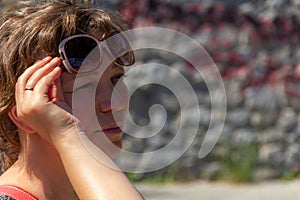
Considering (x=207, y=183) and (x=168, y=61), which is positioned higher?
(x=168, y=61)

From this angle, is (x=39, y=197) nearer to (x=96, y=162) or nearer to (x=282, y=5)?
(x=96, y=162)

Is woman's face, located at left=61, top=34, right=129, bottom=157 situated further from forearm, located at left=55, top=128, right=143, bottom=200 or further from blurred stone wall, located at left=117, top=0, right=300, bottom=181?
blurred stone wall, located at left=117, top=0, right=300, bottom=181

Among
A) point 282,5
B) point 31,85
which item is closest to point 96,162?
point 31,85

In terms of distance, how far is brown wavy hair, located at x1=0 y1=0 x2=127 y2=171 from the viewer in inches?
80.5

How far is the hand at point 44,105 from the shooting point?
1.82 metres

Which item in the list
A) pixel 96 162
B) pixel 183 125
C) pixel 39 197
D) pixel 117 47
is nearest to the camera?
pixel 96 162

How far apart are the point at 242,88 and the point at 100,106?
5564mm

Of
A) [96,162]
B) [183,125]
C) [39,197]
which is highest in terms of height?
[96,162]

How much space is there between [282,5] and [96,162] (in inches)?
228

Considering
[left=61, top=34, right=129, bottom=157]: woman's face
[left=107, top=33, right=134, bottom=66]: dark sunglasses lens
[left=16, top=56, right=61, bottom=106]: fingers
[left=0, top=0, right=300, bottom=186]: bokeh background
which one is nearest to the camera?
[left=16, top=56, right=61, bottom=106]: fingers

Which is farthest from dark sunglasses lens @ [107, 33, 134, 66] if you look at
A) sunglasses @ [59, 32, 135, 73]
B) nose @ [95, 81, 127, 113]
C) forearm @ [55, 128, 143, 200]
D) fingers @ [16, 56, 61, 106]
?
forearm @ [55, 128, 143, 200]

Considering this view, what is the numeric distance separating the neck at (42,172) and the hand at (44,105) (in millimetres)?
171

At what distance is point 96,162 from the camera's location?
1.79 m

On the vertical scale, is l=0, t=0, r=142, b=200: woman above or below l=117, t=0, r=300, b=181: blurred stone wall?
above
